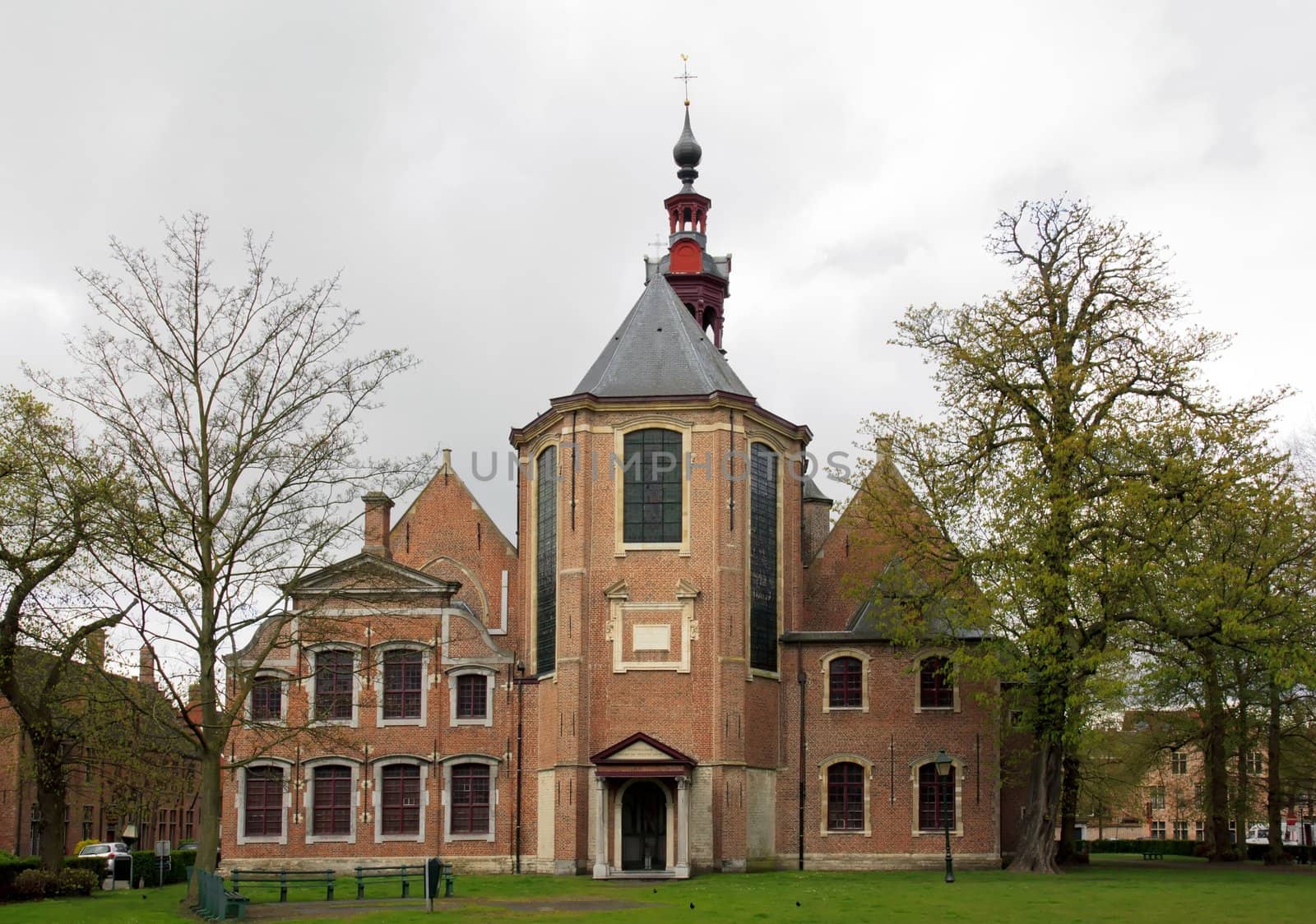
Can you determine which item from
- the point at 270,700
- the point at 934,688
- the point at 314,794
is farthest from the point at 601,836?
the point at 270,700

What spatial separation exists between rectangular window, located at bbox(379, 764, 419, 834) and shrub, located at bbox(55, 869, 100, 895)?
8.51 meters

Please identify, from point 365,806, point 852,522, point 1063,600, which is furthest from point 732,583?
point 365,806

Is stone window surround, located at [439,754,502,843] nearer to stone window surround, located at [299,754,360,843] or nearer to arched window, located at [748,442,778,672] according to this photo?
stone window surround, located at [299,754,360,843]

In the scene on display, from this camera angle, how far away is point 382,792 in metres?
35.8

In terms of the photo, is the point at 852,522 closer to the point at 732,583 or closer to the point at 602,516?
the point at 732,583

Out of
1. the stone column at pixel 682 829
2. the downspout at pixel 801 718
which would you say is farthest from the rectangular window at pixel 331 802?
the downspout at pixel 801 718

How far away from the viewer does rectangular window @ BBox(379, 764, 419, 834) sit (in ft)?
117

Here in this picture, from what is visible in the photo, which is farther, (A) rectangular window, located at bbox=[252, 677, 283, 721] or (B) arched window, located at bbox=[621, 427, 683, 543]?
(A) rectangular window, located at bbox=[252, 677, 283, 721]

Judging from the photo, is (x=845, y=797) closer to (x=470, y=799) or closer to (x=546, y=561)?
(x=470, y=799)

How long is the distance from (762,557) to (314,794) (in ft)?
42.9

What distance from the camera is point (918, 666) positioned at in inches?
1384

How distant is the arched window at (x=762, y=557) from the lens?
116 ft

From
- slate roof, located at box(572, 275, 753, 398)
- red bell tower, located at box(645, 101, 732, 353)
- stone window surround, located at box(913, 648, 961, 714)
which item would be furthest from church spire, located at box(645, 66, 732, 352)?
stone window surround, located at box(913, 648, 961, 714)

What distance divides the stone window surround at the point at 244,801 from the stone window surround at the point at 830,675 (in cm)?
1390
